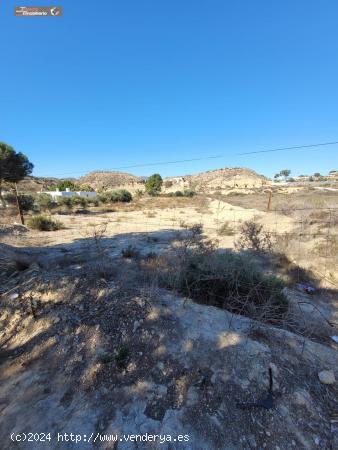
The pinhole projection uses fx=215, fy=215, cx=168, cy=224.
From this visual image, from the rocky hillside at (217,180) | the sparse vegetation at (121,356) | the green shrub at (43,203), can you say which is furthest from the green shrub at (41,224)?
the rocky hillside at (217,180)

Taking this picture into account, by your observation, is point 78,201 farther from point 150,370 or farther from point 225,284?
point 150,370

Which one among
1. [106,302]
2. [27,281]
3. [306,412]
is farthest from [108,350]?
[27,281]

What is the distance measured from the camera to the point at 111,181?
77000mm

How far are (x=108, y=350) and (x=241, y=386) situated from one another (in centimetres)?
143

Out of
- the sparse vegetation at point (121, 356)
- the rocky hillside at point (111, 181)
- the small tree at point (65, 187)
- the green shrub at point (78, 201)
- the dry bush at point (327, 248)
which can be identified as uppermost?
the rocky hillside at point (111, 181)

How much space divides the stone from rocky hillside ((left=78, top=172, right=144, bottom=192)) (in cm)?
6895

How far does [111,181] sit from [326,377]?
3147 inches

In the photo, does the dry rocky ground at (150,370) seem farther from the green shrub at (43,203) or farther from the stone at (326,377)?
the green shrub at (43,203)

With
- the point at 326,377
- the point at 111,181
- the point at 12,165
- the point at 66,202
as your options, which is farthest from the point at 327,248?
the point at 111,181

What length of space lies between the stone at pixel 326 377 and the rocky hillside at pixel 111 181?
69.0m

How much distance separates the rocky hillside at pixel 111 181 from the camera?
71456 millimetres

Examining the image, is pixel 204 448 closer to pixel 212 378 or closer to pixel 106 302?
pixel 212 378

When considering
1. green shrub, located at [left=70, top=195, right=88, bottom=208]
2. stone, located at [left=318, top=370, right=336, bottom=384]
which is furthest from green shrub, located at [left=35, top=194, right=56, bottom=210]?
stone, located at [left=318, top=370, right=336, bottom=384]

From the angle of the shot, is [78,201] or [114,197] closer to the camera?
[78,201]
